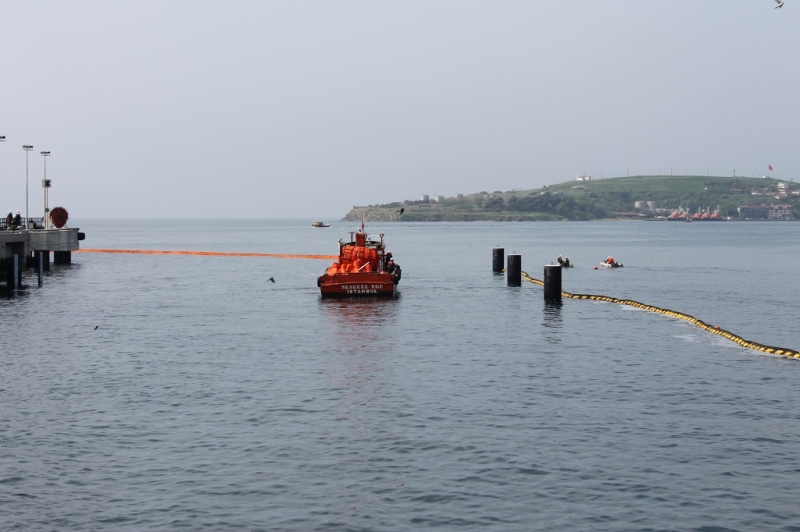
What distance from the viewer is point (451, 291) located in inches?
3051

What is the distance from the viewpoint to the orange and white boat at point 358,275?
67.4 meters

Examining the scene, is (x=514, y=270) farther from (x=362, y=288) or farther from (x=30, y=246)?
(x=30, y=246)

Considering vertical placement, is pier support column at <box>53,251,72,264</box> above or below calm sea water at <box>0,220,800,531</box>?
above

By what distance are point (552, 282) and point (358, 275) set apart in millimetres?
14448

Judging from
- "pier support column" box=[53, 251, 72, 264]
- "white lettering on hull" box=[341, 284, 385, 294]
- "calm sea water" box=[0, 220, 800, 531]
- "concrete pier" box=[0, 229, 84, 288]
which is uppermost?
"concrete pier" box=[0, 229, 84, 288]

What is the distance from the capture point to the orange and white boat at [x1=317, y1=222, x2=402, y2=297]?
67438mm

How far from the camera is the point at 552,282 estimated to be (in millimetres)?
64250

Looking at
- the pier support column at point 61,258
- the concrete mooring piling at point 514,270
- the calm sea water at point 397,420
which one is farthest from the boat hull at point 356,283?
the pier support column at point 61,258

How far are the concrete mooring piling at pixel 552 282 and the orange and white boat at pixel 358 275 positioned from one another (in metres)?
11.7

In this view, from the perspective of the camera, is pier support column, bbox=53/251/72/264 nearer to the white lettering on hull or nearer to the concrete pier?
the concrete pier

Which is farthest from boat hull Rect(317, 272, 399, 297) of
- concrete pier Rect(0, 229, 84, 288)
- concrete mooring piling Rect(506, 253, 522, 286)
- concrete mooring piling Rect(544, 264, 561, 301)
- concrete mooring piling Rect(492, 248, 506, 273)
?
concrete mooring piling Rect(492, 248, 506, 273)

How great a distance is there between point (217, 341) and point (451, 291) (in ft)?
108

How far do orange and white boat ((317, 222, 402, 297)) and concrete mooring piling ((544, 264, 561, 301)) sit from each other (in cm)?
1167

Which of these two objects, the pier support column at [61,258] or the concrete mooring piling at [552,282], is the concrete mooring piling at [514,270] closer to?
the concrete mooring piling at [552,282]
